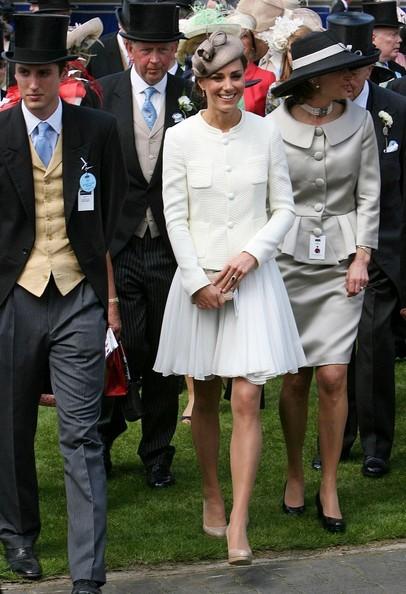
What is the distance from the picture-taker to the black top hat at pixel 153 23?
7.71 metres

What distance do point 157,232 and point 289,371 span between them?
129 centimetres

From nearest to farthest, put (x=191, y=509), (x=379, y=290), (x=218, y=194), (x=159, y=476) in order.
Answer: (x=218, y=194), (x=191, y=509), (x=159, y=476), (x=379, y=290)

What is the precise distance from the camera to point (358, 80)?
7590mm

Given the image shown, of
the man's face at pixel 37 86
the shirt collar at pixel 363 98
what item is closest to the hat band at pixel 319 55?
the shirt collar at pixel 363 98

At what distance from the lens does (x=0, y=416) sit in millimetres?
6633

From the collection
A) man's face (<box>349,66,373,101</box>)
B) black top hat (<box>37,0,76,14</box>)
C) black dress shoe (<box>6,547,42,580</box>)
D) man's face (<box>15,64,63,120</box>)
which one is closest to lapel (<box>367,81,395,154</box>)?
man's face (<box>349,66,373,101</box>)

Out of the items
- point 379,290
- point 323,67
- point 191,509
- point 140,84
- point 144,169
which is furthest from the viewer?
point 379,290

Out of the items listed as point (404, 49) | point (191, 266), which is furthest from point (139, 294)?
point (404, 49)

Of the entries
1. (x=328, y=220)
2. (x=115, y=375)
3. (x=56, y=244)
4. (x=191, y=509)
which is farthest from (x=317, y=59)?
(x=191, y=509)

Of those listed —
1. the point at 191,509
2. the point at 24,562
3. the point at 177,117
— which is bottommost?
the point at 191,509

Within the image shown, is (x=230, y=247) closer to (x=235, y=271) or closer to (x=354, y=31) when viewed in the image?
(x=235, y=271)

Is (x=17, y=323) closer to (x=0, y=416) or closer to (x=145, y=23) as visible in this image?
(x=0, y=416)

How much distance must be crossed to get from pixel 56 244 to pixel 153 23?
1.81 m

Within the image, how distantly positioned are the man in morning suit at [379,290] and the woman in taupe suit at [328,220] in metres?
0.47
